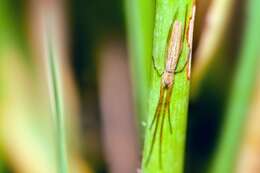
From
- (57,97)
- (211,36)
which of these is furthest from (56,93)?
(211,36)

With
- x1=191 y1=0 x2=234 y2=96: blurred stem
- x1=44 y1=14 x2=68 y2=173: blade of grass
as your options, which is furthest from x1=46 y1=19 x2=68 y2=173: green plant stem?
x1=191 y1=0 x2=234 y2=96: blurred stem

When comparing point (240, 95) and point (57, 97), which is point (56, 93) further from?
point (240, 95)

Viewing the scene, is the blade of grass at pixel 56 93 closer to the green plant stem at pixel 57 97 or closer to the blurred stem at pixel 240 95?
the green plant stem at pixel 57 97

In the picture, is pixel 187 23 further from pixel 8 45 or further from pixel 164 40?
pixel 8 45

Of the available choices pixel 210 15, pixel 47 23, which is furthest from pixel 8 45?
pixel 210 15

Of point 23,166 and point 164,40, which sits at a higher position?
point 164,40

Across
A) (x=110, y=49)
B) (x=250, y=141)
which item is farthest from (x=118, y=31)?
(x=250, y=141)
